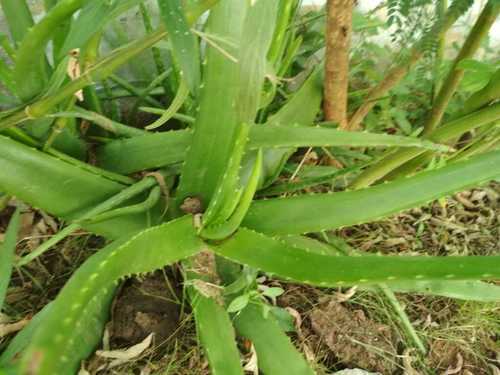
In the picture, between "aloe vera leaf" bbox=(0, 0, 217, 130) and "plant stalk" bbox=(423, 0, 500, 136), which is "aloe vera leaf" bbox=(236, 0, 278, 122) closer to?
"aloe vera leaf" bbox=(0, 0, 217, 130)

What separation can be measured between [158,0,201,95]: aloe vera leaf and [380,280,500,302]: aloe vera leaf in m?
0.49

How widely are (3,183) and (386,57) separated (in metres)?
0.76

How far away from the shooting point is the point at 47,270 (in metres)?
0.81

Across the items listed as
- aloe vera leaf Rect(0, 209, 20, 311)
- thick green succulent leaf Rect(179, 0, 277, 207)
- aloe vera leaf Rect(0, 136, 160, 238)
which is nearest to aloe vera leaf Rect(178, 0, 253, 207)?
thick green succulent leaf Rect(179, 0, 277, 207)

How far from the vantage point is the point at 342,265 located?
0.50 metres

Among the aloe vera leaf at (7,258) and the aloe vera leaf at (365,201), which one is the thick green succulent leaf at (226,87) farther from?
the aloe vera leaf at (7,258)

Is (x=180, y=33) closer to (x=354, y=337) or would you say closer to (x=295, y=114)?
(x=295, y=114)

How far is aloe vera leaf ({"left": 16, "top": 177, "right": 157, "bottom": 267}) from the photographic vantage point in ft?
1.98

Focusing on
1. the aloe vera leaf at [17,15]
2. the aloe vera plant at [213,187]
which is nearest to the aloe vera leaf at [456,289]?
the aloe vera plant at [213,187]

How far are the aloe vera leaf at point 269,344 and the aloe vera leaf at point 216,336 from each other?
1.8 inches

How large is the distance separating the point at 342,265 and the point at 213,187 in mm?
258

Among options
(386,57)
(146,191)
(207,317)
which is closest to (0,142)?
(146,191)

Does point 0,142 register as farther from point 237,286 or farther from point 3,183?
point 237,286

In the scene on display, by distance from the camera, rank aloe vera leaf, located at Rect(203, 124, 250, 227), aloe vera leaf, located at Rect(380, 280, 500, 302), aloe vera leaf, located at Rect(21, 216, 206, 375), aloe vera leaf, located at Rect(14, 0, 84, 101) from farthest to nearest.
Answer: aloe vera leaf, located at Rect(380, 280, 500, 302) < aloe vera leaf, located at Rect(203, 124, 250, 227) < aloe vera leaf, located at Rect(14, 0, 84, 101) < aloe vera leaf, located at Rect(21, 216, 206, 375)
